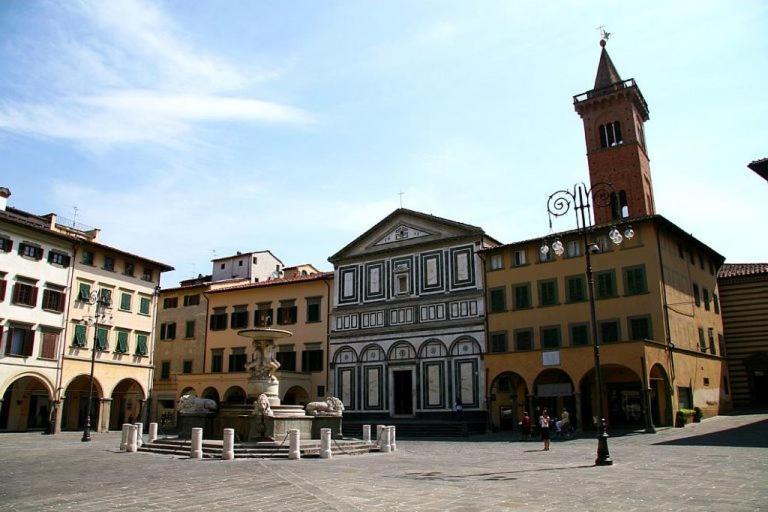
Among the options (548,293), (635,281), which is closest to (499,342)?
(548,293)

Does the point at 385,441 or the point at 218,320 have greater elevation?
the point at 218,320

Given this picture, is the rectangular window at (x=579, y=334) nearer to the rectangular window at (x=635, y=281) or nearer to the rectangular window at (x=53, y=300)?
the rectangular window at (x=635, y=281)

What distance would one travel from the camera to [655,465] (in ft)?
54.9

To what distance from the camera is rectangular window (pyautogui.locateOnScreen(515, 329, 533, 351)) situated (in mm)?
35750

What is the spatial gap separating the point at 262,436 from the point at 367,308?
70.3 feet

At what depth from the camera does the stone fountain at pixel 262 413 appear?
74.1 feet

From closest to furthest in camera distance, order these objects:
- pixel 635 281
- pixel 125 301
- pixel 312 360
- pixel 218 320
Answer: pixel 635 281 < pixel 125 301 < pixel 312 360 < pixel 218 320

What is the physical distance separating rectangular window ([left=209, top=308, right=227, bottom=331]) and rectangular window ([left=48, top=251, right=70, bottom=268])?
40.2 ft

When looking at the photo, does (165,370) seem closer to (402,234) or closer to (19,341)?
(19,341)

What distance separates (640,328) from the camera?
32219mm

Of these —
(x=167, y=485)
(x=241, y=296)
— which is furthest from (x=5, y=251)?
(x=167, y=485)

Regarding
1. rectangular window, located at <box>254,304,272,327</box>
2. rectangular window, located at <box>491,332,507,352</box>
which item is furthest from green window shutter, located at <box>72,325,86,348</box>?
rectangular window, located at <box>491,332,507,352</box>

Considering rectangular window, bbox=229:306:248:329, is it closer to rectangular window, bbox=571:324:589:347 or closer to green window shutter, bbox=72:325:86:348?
green window shutter, bbox=72:325:86:348

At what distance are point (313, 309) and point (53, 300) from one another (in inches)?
650
